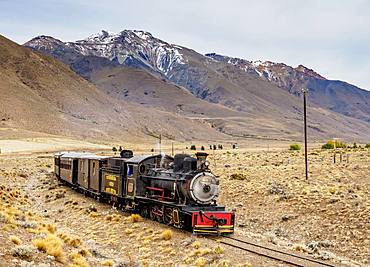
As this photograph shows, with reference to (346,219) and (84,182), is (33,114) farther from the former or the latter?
(346,219)

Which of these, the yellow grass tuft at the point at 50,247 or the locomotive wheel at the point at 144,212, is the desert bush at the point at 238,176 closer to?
the locomotive wheel at the point at 144,212

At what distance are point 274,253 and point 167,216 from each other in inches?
256

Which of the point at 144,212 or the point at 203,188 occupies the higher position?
the point at 203,188

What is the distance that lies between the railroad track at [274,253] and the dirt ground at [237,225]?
379mm

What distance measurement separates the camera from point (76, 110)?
484 ft

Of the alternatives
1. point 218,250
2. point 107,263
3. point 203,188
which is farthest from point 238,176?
point 107,263

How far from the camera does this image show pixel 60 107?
144875 millimetres

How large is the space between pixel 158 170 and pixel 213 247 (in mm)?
Answer: 6658

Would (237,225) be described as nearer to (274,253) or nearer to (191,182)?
(191,182)

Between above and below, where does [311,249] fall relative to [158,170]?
below

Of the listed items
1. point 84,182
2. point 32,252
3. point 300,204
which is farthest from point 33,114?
point 32,252

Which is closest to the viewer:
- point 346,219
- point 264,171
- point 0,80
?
point 346,219

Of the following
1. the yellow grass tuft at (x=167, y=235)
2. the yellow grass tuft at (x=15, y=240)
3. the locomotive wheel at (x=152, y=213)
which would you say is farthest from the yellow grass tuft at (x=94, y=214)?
the yellow grass tuft at (x=15, y=240)

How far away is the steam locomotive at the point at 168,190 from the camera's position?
66.5 feet
